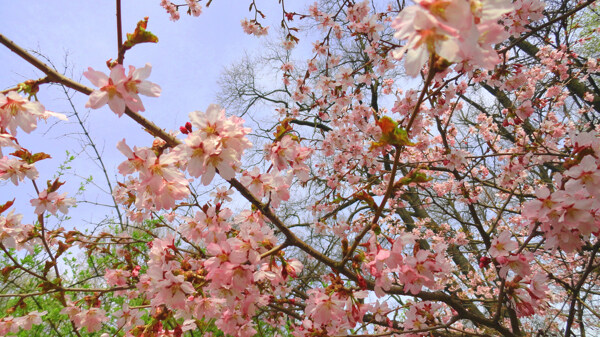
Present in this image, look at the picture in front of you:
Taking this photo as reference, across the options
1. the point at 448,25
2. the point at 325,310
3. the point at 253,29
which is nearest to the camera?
the point at 448,25

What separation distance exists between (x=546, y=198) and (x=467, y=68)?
0.94 m

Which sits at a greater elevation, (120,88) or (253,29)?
(253,29)

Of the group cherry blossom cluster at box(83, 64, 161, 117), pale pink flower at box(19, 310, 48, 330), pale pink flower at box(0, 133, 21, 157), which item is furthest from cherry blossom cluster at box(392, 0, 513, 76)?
pale pink flower at box(19, 310, 48, 330)

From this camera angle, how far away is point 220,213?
5.34 feet

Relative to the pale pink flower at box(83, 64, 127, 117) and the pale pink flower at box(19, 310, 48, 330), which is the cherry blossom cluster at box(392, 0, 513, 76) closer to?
the pale pink flower at box(83, 64, 127, 117)

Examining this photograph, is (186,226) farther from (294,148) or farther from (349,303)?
(349,303)

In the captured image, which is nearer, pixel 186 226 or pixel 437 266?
pixel 437 266

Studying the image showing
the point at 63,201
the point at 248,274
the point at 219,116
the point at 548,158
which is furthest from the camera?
the point at 548,158

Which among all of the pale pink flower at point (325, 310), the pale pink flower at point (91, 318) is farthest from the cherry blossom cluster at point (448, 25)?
the pale pink flower at point (91, 318)

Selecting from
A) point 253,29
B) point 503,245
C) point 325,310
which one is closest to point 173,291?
point 325,310

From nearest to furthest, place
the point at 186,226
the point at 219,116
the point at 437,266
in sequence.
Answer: the point at 219,116, the point at 437,266, the point at 186,226

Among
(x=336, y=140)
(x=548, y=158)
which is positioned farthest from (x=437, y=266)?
(x=336, y=140)

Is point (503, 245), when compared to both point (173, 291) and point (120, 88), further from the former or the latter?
point (120, 88)

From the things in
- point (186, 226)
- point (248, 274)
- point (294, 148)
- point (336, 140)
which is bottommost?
point (248, 274)
